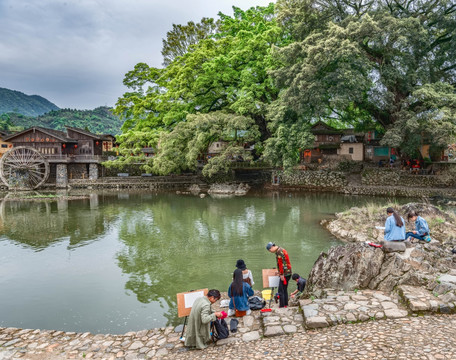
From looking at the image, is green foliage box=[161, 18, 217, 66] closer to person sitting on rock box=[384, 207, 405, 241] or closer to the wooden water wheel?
the wooden water wheel

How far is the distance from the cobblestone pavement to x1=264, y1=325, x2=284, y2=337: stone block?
0.38 feet

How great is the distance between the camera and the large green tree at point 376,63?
1047 inches

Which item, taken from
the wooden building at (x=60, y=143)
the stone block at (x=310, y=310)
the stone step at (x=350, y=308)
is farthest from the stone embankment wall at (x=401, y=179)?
the wooden building at (x=60, y=143)

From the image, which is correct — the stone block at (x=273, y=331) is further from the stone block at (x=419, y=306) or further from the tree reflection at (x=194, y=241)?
the tree reflection at (x=194, y=241)

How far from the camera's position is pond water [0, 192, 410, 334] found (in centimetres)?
944

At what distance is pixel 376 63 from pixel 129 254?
92.1 feet

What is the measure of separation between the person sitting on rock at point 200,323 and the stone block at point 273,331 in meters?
1.17

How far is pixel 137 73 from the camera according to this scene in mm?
43406

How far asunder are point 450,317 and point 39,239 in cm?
1924

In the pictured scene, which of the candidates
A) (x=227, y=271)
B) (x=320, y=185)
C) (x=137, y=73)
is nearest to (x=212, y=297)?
(x=227, y=271)

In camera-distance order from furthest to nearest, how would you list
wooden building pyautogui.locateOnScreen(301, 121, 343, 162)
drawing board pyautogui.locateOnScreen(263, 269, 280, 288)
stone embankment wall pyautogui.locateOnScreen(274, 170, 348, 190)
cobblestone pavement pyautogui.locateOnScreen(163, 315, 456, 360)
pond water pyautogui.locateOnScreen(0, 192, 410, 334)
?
wooden building pyautogui.locateOnScreen(301, 121, 343, 162) < stone embankment wall pyautogui.locateOnScreen(274, 170, 348, 190) < pond water pyautogui.locateOnScreen(0, 192, 410, 334) < drawing board pyautogui.locateOnScreen(263, 269, 280, 288) < cobblestone pavement pyautogui.locateOnScreen(163, 315, 456, 360)

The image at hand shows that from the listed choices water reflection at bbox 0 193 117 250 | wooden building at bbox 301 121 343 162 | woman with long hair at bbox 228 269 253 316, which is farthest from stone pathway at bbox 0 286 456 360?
wooden building at bbox 301 121 343 162

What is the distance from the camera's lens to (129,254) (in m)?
14.9

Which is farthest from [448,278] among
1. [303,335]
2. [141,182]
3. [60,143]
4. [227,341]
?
[60,143]
